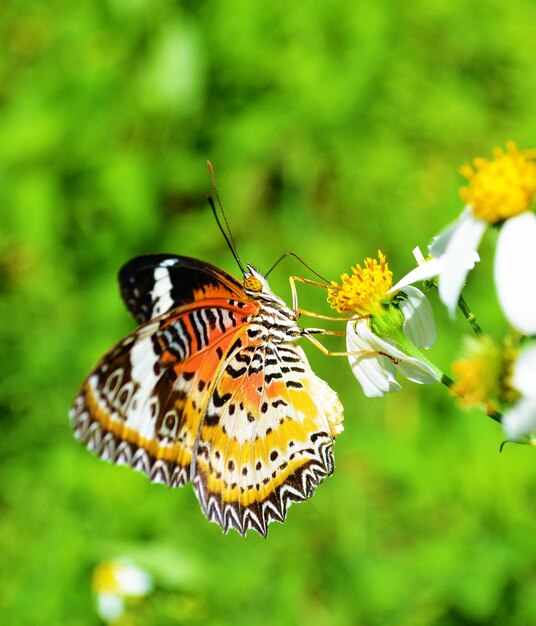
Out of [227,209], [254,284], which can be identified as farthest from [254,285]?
[227,209]

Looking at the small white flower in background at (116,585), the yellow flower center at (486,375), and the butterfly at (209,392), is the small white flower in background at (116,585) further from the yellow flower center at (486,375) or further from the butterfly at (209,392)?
the yellow flower center at (486,375)

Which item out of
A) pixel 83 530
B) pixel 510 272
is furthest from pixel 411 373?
pixel 83 530

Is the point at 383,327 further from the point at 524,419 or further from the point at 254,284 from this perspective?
the point at 524,419

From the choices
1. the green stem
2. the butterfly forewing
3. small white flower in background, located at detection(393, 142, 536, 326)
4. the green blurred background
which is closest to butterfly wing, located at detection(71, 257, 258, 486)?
the butterfly forewing

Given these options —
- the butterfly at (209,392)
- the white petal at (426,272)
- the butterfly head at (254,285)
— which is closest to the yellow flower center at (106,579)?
the butterfly at (209,392)

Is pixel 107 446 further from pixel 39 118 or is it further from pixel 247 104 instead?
pixel 247 104

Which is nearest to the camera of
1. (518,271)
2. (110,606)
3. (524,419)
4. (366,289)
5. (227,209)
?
(524,419)
